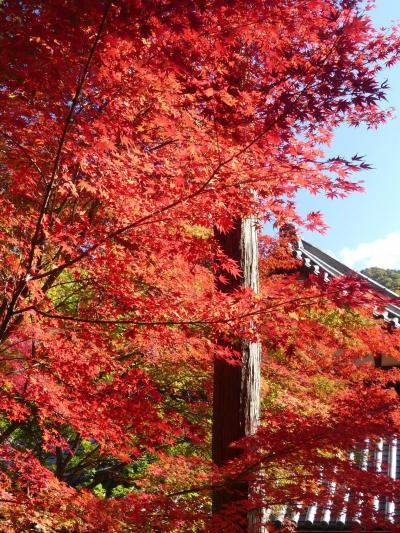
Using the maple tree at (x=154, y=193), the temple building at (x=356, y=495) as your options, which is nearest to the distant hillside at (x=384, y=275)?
the temple building at (x=356, y=495)

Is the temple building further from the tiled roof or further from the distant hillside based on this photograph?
the distant hillside

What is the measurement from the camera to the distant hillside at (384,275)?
24.7m

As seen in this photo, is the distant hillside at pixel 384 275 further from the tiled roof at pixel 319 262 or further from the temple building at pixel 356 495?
the temple building at pixel 356 495

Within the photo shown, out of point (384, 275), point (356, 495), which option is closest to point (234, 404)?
point (356, 495)

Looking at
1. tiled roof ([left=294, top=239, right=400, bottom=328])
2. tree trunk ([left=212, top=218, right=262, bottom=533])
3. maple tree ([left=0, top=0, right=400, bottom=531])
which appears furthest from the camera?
tiled roof ([left=294, top=239, right=400, bottom=328])

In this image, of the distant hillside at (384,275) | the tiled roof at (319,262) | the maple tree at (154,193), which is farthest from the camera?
the distant hillside at (384,275)

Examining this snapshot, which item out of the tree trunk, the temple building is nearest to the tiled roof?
the temple building

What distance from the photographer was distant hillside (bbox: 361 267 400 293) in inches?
974

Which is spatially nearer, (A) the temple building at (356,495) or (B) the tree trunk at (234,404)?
(A) the temple building at (356,495)

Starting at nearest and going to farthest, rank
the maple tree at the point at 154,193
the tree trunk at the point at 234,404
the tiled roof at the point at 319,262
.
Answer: the maple tree at the point at 154,193 < the tree trunk at the point at 234,404 < the tiled roof at the point at 319,262

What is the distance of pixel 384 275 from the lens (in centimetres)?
2764

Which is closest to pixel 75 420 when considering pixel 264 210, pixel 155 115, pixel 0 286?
pixel 0 286

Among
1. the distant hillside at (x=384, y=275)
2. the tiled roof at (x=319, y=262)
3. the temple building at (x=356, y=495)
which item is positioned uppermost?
the distant hillside at (x=384, y=275)

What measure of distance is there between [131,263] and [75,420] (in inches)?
73.6
